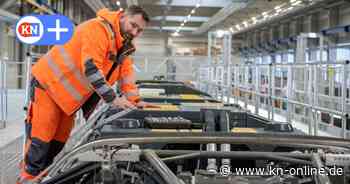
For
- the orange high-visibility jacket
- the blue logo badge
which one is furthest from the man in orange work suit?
the blue logo badge

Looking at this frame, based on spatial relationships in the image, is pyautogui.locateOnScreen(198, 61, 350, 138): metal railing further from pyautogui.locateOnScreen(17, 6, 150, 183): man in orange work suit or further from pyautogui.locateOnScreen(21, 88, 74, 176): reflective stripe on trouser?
pyautogui.locateOnScreen(21, 88, 74, 176): reflective stripe on trouser

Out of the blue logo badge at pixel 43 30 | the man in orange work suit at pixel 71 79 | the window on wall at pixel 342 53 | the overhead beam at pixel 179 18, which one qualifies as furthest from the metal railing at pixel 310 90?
the overhead beam at pixel 179 18

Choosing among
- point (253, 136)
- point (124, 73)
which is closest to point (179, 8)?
point (124, 73)

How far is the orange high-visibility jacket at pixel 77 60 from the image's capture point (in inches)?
142

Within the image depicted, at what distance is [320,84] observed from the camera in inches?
281

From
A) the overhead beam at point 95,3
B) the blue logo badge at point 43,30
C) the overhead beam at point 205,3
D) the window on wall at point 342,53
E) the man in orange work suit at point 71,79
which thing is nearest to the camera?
the man in orange work suit at point 71,79

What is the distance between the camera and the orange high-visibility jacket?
3600mm

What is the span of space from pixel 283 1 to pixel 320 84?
13409 millimetres

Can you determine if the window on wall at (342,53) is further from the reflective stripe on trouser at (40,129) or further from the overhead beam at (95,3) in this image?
the reflective stripe on trouser at (40,129)

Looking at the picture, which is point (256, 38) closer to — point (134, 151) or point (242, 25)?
point (242, 25)

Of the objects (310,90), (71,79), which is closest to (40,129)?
(71,79)

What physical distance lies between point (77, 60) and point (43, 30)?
2.47m

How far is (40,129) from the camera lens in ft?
12.0

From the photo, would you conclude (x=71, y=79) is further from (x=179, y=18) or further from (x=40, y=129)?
(x=179, y=18)
